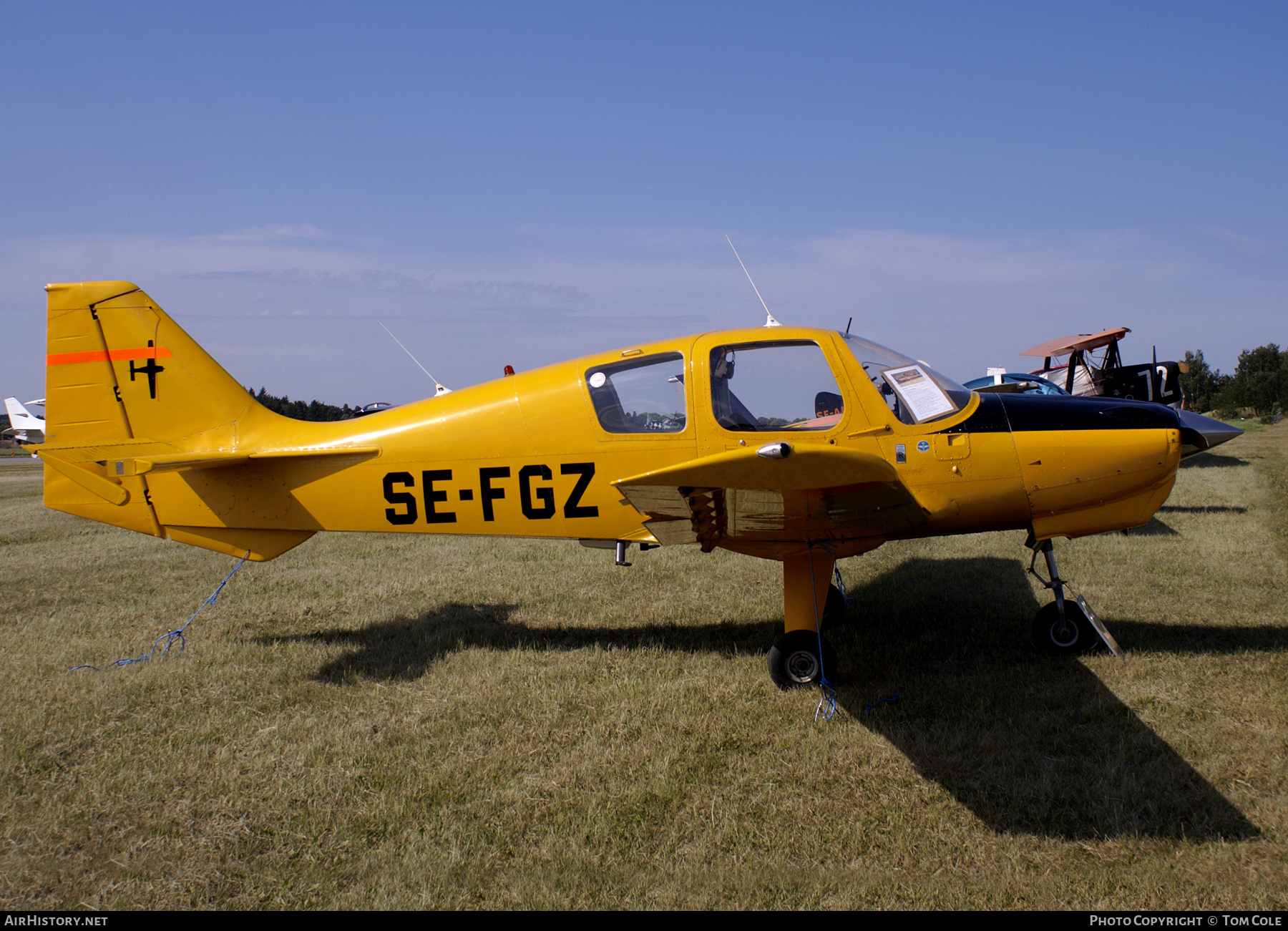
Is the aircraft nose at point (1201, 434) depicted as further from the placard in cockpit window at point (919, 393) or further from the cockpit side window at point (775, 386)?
the cockpit side window at point (775, 386)

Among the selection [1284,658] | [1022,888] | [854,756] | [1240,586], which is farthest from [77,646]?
[1240,586]

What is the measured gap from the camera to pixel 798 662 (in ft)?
15.8

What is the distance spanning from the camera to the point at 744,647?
5.66 metres

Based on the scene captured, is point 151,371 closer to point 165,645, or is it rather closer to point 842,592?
point 165,645

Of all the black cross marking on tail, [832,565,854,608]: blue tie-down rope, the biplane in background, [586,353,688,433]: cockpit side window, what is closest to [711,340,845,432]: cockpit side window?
[586,353,688,433]: cockpit side window

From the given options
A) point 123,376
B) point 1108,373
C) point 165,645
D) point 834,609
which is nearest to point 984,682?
point 834,609

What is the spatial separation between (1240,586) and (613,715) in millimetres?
5973

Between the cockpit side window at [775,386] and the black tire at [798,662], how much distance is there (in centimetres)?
139

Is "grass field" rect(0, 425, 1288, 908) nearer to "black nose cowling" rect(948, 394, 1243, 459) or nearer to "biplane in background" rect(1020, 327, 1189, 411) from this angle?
"black nose cowling" rect(948, 394, 1243, 459)

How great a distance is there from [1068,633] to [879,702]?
1760 mm

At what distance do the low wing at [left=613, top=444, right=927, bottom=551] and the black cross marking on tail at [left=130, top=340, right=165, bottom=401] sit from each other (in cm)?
390

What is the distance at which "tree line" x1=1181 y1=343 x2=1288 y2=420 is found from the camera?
60.2m

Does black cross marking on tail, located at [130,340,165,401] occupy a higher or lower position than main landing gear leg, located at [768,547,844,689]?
higher

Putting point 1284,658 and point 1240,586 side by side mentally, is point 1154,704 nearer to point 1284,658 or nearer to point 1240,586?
point 1284,658
